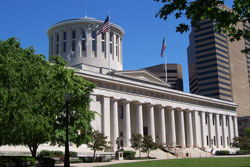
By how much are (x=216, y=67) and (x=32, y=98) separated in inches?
5080

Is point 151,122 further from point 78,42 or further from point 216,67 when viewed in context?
point 216,67

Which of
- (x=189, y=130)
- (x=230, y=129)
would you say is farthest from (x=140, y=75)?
(x=230, y=129)

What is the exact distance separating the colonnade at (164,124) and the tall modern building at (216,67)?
52450 millimetres

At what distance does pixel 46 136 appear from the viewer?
93.6 feet

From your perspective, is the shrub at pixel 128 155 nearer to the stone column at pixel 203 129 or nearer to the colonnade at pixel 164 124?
the colonnade at pixel 164 124

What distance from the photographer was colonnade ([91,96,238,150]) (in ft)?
191

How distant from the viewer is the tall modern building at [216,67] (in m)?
145

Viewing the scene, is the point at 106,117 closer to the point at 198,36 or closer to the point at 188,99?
the point at 188,99

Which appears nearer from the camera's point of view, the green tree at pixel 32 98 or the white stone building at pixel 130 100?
the green tree at pixel 32 98

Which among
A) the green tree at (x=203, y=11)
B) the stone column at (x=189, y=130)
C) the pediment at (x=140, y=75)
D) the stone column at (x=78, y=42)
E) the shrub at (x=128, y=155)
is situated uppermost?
the stone column at (x=78, y=42)

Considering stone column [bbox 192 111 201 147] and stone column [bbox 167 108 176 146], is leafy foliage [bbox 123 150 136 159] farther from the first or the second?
stone column [bbox 192 111 201 147]

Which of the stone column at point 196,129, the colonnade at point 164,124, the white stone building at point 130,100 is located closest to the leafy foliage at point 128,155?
the white stone building at point 130,100

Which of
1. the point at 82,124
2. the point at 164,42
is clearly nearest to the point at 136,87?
the point at 164,42

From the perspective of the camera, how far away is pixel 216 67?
144m
